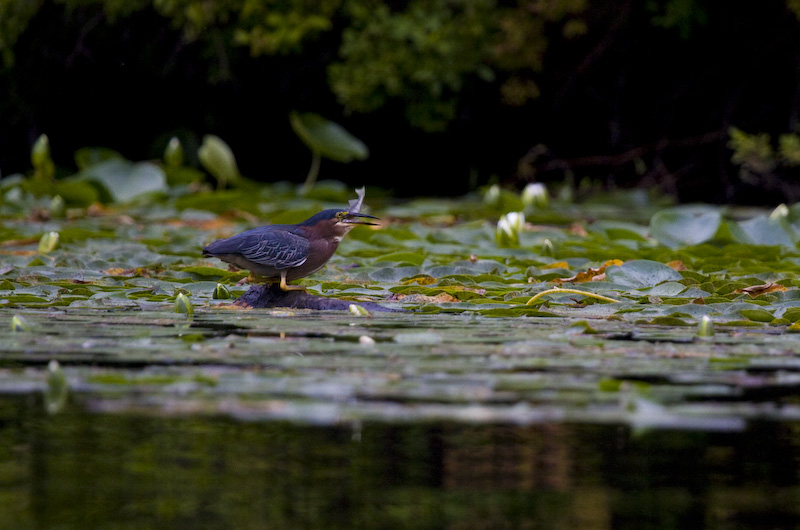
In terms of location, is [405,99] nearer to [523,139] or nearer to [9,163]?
[523,139]

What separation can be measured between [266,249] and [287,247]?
69mm

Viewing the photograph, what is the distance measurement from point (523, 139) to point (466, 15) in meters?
2.65

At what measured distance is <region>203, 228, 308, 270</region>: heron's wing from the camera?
3.35 metres

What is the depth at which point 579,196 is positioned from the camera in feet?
35.5

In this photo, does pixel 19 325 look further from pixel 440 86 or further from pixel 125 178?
pixel 440 86

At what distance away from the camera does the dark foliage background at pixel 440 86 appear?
1013 cm

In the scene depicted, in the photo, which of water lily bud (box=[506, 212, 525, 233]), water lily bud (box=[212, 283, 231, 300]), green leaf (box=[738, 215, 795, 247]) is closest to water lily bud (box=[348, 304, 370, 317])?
water lily bud (box=[212, 283, 231, 300])

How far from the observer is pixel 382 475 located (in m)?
1.65

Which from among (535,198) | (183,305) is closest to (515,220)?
(535,198)

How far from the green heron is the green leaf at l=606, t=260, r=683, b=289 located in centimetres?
100

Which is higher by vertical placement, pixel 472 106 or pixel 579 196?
pixel 472 106

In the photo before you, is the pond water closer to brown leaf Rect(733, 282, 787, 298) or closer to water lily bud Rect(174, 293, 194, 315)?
water lily bud Rect(174, 293, 194, 315)

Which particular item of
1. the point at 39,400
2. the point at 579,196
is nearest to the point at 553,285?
the point at 39,400

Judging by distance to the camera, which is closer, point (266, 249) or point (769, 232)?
point (266, 249)
